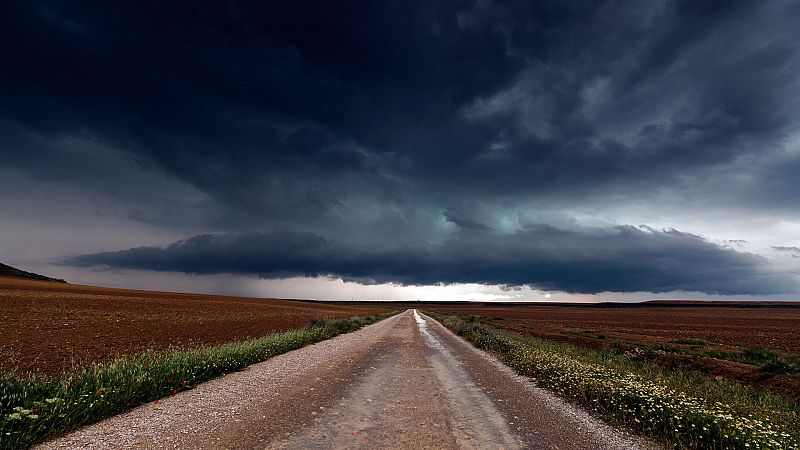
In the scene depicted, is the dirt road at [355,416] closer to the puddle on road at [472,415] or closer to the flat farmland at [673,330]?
the puddle on road at [472,415]

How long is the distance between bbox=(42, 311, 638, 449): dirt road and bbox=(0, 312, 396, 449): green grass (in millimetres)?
443

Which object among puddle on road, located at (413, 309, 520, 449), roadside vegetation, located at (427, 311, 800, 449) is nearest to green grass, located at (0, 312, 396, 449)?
puddle on road, located at (413, 309, 520, 449)

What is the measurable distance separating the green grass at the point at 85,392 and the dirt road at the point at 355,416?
17.4 inches

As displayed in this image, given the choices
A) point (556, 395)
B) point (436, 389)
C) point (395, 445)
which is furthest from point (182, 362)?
Result: point (556, 395)

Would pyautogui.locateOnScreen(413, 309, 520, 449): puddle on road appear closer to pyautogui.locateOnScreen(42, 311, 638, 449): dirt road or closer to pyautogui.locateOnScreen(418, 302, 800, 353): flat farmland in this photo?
pyautogui.locateOnScreen(42, 311, 638, 449): dirt road

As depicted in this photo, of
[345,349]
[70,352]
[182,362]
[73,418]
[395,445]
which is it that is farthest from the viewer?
[345,349]

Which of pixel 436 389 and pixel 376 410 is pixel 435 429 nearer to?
pixel 376 410

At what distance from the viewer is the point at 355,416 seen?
8.92 meters

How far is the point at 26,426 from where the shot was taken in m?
7.11

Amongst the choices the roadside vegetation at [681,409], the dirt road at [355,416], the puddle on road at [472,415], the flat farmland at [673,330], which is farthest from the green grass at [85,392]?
the flat farmland at [673,330]

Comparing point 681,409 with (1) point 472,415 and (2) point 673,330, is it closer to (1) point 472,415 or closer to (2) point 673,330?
(1) point 472,415

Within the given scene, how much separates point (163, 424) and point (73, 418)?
1747 mm

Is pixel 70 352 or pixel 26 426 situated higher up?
pixel 26 426

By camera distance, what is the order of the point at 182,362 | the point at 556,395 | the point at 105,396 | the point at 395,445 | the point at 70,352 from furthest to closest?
the point at 70,352
the point at 182,362
the point at 556,395
the point at 105,396
the point at 395,445
